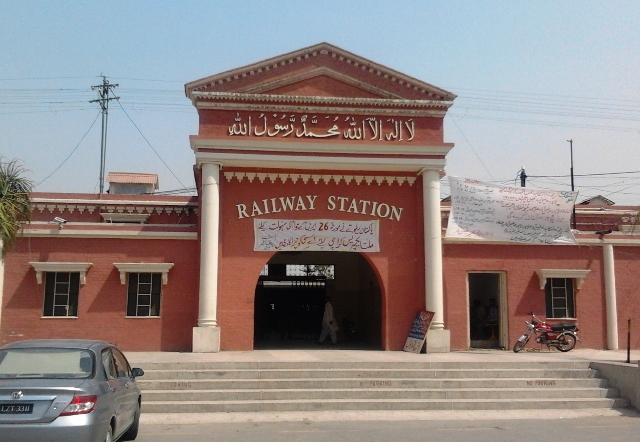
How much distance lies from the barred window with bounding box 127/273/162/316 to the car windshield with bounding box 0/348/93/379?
959 cm

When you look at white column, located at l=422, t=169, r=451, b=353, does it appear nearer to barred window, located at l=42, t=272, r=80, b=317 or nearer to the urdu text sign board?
the urdu text sign board

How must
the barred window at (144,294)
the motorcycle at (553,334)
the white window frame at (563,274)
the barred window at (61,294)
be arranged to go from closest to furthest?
the barred window at (61,294)
the barred window at (144,294)
the motorcycle at (553,334)
the white window frame at (563,274)

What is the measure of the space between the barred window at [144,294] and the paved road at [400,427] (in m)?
6.16

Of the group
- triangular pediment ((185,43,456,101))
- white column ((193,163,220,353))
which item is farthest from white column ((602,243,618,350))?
white column ((193,163,220,353))

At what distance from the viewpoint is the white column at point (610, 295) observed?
1914 cm

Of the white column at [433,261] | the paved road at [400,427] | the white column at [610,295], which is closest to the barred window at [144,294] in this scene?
the paved road at [400,427]

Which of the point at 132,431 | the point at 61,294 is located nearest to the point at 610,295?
the point at 132,431

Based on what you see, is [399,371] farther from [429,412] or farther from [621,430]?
[621,430]

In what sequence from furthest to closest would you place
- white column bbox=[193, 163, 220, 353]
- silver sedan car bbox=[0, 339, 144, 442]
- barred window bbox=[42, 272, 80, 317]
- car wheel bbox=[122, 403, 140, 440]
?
barred window bbox=[42, 272, 80, 317], white column bbox=[193, 163, 220, 353], car wheel bbox=[122, 403, 140, 440], silver sedan car bbox=[0, 339, 144, 442]

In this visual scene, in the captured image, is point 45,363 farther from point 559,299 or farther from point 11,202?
point 559,299

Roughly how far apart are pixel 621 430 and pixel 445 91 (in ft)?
34.3

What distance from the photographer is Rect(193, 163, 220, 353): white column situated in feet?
55.4

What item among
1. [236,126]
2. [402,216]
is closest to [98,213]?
[236,126]

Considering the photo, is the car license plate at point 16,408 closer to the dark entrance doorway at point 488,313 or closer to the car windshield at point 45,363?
the car windshield at point 45,363
